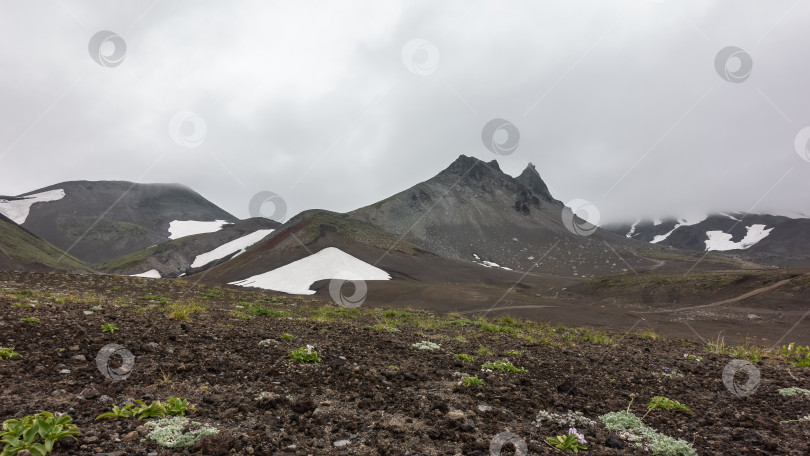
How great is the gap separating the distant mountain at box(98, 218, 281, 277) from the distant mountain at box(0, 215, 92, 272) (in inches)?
1128

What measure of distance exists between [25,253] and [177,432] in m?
84.7

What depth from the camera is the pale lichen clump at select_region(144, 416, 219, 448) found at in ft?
13.0

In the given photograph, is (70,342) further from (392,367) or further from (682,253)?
(682,253)

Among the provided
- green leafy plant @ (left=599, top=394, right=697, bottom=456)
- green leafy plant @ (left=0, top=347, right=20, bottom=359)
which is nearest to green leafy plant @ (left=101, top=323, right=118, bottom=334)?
green leafy plant @ (left=0, top=347, right=20, bottom=359)

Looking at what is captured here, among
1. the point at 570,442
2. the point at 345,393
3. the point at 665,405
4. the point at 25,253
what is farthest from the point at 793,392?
the point at 25,253

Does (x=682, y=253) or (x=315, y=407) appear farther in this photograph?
(x=682, y=253)

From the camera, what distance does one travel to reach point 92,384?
5.34m

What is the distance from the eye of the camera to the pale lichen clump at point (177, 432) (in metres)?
3.98

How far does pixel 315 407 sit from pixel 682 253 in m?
213

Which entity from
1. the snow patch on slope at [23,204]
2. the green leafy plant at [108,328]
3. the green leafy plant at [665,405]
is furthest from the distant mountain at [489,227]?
the snow patch on slope at [23,204]

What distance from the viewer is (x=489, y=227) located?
151 meters

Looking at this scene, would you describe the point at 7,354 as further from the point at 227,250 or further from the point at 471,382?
the point at 227,250

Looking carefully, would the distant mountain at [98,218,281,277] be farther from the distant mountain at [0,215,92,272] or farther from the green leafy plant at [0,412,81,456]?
the green leafy plant at [0,412,81,456]

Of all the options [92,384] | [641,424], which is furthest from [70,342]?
[641,424]
